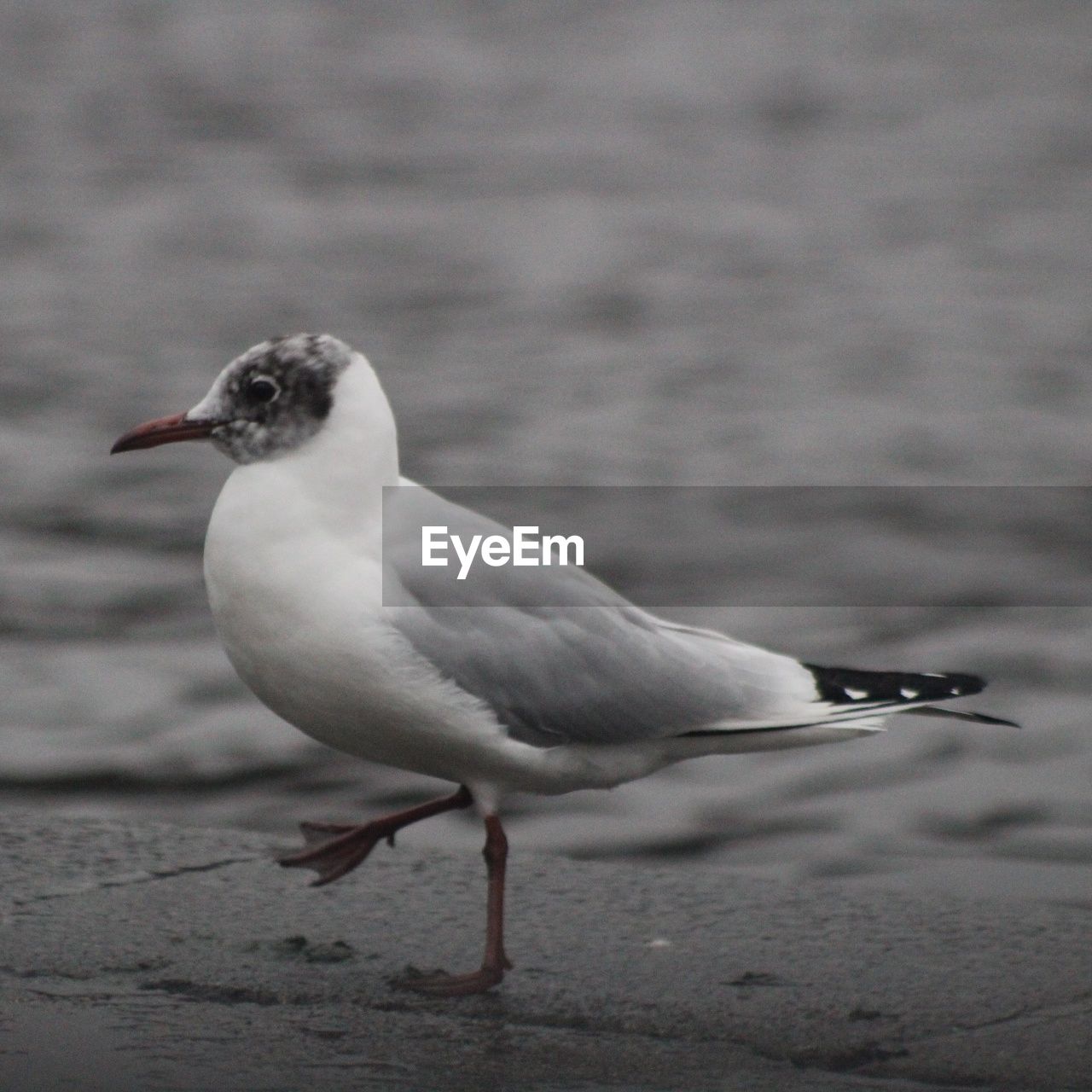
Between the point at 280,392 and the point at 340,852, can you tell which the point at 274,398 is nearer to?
the point at 280,392

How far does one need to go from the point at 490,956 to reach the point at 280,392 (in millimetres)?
1010

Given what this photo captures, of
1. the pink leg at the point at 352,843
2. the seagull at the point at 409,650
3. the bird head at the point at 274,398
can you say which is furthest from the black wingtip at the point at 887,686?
the bird head at the point at 274,398

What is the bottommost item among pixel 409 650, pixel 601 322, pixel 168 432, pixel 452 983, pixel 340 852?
pixel 452 983

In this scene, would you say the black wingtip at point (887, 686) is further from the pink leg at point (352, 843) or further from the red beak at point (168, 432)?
the red beak at point (168, 432)

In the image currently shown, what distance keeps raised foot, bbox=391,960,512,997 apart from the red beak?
0.99 meters

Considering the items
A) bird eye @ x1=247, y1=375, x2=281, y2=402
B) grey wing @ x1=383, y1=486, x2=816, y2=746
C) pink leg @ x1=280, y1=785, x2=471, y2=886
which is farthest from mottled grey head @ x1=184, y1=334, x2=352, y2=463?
pink leg @ x1=280, y1=785, x2=471, y2=886

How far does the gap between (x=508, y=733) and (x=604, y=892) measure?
51 cm

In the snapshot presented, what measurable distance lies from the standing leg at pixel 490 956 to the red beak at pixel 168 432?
0.84m

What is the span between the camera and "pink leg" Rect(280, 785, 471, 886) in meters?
4.23

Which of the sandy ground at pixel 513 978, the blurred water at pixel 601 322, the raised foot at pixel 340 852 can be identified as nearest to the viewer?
the sandy ground at pixel 513 978

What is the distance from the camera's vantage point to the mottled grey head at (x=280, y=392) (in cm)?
402

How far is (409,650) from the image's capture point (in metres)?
3.87

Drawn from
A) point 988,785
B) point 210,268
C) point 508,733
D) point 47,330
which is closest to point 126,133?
point 210,268

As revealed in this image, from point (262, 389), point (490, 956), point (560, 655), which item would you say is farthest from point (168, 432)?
point (490, 956)
